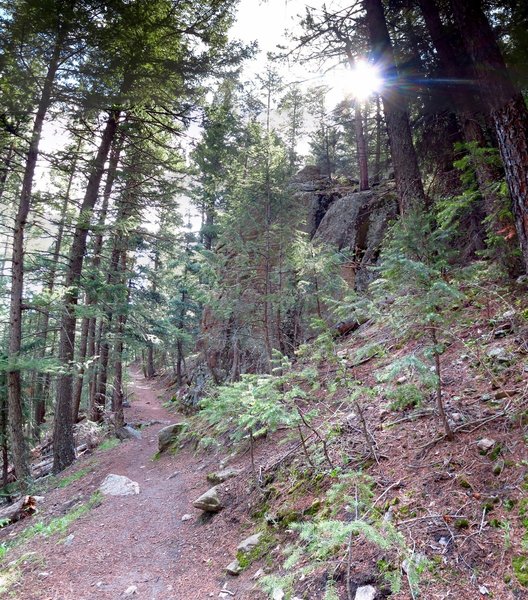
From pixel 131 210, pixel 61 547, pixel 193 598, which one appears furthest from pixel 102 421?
pixel 193 598

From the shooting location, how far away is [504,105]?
4.07m

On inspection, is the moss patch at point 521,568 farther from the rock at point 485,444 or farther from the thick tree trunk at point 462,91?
the thick tree trunk at point 462,91

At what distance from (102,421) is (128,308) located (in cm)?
567

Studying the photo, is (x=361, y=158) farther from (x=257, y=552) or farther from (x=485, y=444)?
(x=257, y=552)

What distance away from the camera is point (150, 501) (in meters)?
6.46

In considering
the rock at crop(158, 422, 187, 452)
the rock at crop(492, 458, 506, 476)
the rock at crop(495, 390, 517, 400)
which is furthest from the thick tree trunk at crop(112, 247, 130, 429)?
the rock at crop(492, 458, 506, 476)

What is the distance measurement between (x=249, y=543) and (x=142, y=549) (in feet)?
6.03

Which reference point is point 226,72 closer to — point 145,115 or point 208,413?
point 145,115

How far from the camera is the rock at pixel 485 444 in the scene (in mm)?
3130

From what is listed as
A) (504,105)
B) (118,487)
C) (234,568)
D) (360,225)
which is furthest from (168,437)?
(504,105)

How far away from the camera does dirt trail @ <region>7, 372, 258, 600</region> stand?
3834 mm

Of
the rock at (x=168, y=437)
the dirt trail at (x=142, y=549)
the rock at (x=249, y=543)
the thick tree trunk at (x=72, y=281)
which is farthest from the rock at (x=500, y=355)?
the thick tree trunk at (x=72, y=281)

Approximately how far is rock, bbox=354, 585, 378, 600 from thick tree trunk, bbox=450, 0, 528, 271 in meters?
3.51

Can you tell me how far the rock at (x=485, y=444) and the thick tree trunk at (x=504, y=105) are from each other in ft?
6.49
